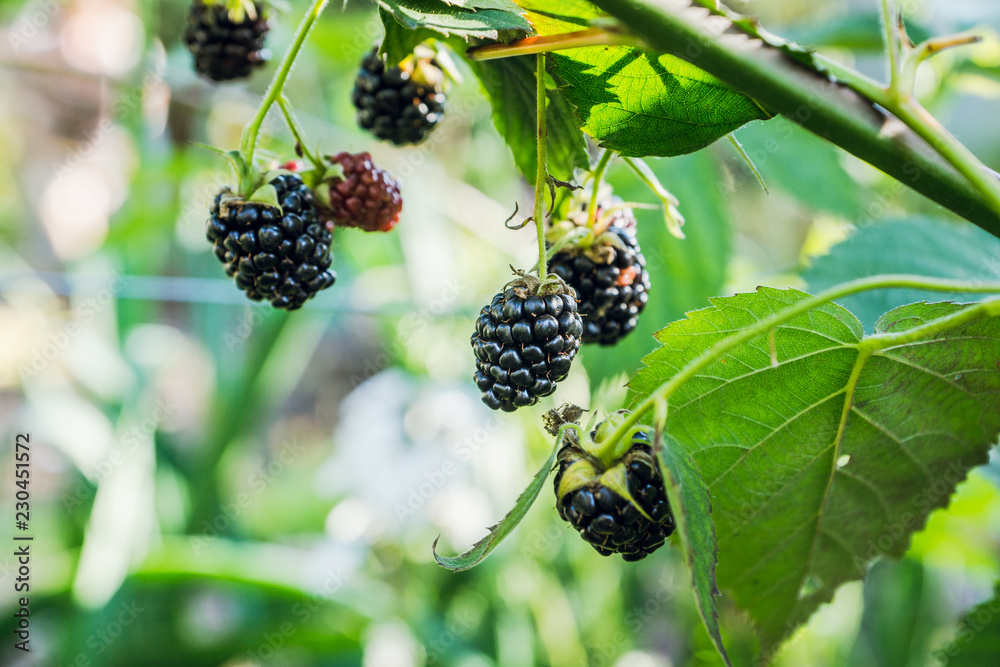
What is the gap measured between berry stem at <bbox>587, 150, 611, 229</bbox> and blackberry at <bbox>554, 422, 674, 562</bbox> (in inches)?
8.7

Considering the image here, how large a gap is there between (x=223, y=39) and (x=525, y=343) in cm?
57

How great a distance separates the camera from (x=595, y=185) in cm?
59

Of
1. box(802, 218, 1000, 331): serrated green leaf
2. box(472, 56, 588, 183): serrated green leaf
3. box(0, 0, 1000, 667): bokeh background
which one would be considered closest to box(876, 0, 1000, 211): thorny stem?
box(472, 56, 588, 183): serrated green leaf

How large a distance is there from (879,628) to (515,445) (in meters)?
1.19

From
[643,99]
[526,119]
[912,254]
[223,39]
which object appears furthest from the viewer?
[912,254]

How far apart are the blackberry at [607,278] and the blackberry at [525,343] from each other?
102 millimetres

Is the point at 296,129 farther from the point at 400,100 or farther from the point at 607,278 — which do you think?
the point at 607,278

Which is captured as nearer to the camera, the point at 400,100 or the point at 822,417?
the point at 822,417

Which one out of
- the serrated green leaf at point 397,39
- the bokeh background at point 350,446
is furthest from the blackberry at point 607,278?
the bokeh background at point 350,446

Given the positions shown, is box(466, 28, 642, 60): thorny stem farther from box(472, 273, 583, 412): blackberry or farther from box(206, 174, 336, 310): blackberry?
box(206, 174, 336, 310): blackberry

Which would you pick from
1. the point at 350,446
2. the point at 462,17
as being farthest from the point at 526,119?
the point at 350,446

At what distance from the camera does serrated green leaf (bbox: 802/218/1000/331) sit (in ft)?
2.98

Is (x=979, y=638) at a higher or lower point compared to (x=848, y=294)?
lower

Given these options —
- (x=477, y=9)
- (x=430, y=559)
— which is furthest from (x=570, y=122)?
(x=430, y=559)
